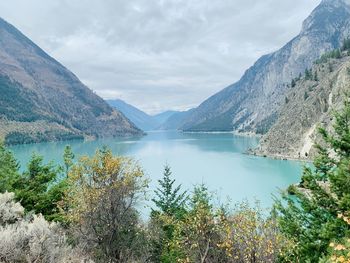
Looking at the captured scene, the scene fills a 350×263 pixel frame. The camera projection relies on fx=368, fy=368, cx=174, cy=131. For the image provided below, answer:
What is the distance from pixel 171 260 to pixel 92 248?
4.56 metres

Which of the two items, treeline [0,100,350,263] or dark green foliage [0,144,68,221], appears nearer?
treeline [0,100,350,263]

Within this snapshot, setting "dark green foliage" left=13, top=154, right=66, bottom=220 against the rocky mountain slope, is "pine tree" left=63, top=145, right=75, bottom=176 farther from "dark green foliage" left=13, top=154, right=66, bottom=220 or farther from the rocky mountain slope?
the rocky mountain slope

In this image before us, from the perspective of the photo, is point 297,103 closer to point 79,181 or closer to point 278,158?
point 278,158

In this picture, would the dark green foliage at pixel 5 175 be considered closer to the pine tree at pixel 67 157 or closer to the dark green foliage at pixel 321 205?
the pine tree at pixel 67 157

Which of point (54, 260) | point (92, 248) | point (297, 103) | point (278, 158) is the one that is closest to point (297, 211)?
point (54, 260)

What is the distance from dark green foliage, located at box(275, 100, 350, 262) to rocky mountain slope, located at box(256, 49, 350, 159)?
110028 mm

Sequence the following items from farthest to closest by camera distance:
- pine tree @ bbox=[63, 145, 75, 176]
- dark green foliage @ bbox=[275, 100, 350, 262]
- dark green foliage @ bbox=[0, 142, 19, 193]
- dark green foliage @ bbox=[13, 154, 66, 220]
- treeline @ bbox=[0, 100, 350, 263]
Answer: pine tree @ bbox=[63, 145, 75, 176], dark green foliage @ bbox=[0, 142, 19, 193], dark green foliage @ bbox=[13, 154, 66, 220], treeline @ bbox=[0, 100, 350, 263], dark green foliage @ bbox=[275, 100, 350, 262]

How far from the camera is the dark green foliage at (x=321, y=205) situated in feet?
36.8

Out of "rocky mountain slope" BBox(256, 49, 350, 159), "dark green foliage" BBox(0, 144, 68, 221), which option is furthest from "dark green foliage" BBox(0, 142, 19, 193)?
"rocky mountain slope" BBox(256, 49, 350, 159)

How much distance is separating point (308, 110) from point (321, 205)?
139 m

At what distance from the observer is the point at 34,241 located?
12.2m

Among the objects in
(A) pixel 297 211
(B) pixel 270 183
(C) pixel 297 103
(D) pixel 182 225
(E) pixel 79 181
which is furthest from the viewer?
(C) pixel 297 103

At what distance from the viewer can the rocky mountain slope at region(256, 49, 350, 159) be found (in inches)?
5039

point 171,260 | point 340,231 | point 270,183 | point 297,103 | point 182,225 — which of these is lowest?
point 270,183
